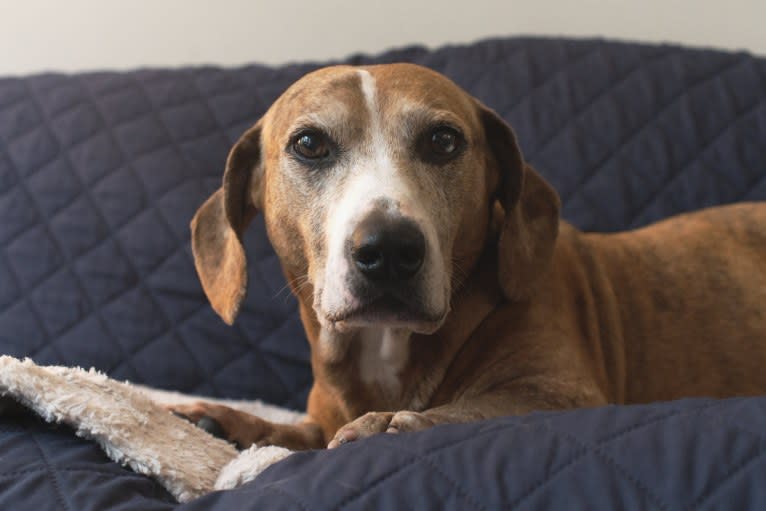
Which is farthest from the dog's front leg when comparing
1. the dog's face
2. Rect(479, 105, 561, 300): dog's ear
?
Rect(479, 105, 561, 300): dog's ear

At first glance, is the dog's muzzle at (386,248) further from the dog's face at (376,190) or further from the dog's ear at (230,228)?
the dog's ear at (230,228)

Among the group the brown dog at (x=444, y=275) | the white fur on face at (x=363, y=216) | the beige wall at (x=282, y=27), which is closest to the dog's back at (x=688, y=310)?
the brown dog at (x=444, y=275)

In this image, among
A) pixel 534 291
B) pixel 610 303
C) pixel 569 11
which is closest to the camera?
pixel 534 291

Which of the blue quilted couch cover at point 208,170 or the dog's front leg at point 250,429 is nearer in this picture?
the dog's front leg at point 250,429

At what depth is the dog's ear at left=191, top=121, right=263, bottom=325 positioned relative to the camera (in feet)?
Result: 5.54

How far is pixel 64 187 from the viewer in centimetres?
221

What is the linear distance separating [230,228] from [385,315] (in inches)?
20.9

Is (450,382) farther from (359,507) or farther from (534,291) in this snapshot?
(359,507)

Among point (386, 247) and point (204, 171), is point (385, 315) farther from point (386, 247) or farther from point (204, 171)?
point (204, 171)

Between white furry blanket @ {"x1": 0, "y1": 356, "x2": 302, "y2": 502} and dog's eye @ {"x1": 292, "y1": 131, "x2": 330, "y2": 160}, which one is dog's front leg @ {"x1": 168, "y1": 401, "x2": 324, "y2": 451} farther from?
dog's eye @ {"x1": 292, "y1": 131, "x2": 330, "y2": 160}

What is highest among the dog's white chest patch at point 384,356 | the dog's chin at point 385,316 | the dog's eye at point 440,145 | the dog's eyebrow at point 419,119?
the dog's eyebrow at point 419,119

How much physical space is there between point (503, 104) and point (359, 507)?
1556mm

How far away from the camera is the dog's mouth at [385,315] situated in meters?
1.30

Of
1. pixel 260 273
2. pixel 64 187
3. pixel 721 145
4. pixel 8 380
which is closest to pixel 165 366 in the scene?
pixel 260 273
